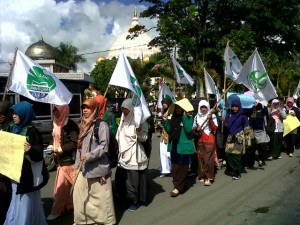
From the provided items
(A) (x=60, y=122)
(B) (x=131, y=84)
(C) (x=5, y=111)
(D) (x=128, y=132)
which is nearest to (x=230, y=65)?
(B) (x=131, y=84)

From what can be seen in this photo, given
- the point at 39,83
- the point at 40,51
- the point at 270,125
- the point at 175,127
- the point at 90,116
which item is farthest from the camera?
the point at 40,51

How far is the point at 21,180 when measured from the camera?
12.3 feet

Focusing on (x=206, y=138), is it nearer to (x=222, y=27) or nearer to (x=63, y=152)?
(x=63, y=152)

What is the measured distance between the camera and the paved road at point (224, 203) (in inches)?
186

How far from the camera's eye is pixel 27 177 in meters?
3.78

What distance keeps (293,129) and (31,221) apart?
25.5 ft

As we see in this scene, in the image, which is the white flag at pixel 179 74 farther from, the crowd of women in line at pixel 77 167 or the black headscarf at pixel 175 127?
the crowd of women in line at pixel 77 167

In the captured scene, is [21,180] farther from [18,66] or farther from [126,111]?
[126,111]

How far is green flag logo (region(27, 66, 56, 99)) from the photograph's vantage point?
14.5 ft

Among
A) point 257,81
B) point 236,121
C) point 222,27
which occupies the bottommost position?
point 236,121

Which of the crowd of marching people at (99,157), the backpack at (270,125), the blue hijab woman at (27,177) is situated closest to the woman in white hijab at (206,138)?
the crowd of marching people at (99,157)

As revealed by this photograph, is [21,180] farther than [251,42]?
No

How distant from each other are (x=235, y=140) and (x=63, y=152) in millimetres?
3599

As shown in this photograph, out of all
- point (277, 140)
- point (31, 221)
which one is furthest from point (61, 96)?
point (277, 140)
